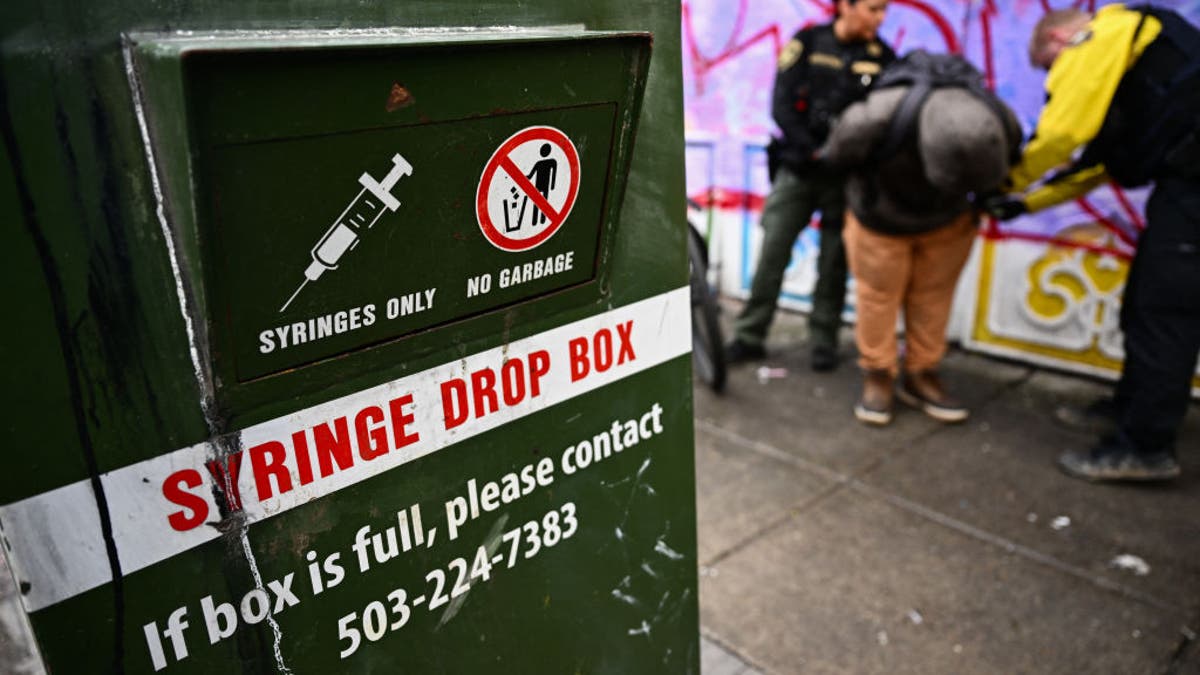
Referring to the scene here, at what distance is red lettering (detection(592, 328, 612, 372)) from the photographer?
1.42 metres

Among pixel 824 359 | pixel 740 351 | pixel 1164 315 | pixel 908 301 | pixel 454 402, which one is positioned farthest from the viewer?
pixel 740 351

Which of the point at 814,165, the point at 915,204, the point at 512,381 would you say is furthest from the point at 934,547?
the point at 512,381

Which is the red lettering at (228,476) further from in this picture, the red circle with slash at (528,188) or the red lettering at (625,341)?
the red lettering at (625,341)

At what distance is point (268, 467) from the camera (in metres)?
1.07

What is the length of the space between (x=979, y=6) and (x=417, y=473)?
157 inches

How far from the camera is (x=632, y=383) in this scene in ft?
4.95

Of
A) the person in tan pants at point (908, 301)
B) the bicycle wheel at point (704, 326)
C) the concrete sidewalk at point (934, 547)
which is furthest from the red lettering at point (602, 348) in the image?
the person in tan pants at point (908, 301)

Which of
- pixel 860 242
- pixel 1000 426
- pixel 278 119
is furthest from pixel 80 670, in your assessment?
pixel 1000 426

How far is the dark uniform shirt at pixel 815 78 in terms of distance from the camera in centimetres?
403

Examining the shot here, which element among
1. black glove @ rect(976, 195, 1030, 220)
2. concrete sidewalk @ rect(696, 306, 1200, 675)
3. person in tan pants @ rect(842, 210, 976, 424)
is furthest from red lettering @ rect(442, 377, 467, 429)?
black glove @ rect(976, 195, 1030, 220)

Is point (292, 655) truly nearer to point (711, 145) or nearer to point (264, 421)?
point (264, 421)

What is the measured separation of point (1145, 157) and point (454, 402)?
2.91 meters

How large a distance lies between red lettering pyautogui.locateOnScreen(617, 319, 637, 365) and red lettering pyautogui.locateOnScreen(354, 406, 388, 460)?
445 millimetres

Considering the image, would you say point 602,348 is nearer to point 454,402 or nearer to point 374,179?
point 454,402
